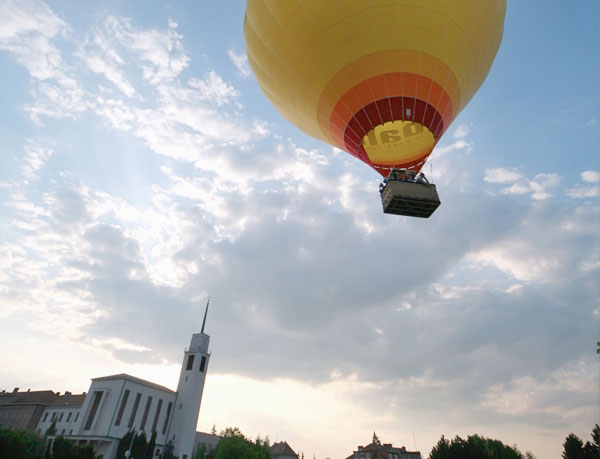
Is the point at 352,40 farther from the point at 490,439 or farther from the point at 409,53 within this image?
the point at 490,439

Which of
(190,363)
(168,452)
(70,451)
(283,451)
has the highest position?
(190,363)

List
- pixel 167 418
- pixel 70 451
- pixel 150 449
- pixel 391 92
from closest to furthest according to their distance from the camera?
1. pixel 391 92
2. pixel 70 451
3. pixel 150 449
4. pixel 167 418

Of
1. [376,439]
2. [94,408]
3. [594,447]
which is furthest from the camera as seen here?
[376,439]

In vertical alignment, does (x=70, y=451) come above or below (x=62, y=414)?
below

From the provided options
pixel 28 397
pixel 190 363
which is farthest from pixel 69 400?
pixel 190 363

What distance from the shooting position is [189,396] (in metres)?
57.7

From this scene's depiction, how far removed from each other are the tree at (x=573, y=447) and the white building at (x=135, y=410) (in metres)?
50.7

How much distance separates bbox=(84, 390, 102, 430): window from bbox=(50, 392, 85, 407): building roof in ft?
33.9

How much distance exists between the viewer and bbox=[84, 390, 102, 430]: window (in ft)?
157

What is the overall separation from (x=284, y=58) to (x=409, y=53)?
16.5 feet

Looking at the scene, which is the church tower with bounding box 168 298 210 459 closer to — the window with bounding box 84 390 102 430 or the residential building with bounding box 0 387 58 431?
the window with bounding box 84 390 102 430

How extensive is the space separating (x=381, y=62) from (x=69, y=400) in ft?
234

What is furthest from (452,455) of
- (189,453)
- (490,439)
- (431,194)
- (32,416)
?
(32,416)

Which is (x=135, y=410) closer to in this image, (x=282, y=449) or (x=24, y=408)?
(x=24, y=408)
